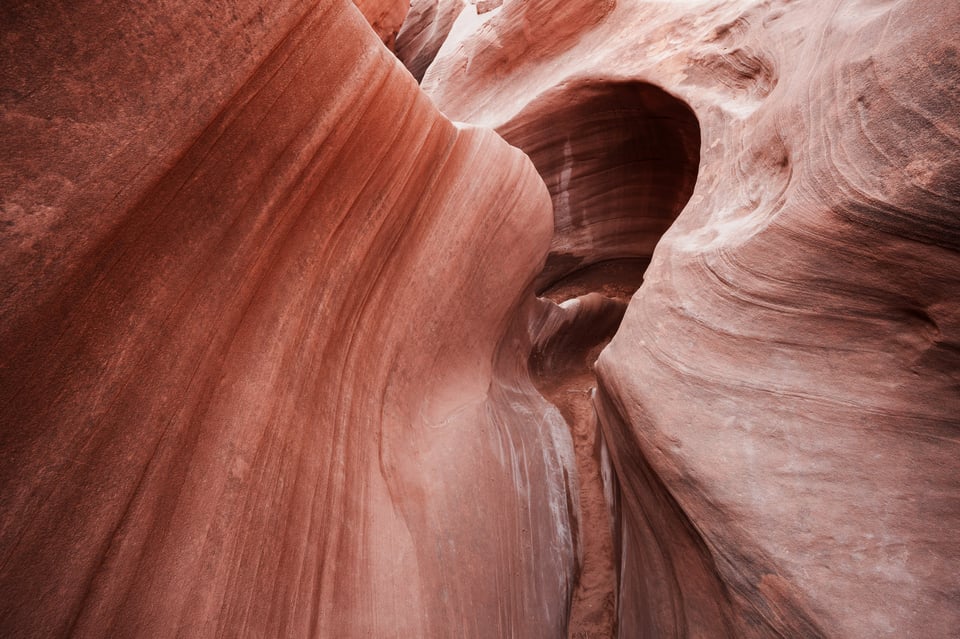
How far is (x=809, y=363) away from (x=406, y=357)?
146 centimetres

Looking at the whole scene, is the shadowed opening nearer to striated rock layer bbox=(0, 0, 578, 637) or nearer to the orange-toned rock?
striated rock layer bbox=(0, 0, 578, 637)

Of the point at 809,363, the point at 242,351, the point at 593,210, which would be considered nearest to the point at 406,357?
the point at 242,351

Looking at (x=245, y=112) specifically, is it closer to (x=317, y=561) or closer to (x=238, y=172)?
(x=238, y=172)

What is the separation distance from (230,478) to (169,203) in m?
0.73

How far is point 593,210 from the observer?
4156 mm

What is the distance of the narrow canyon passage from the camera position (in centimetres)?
284

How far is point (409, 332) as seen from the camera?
189 centimetres

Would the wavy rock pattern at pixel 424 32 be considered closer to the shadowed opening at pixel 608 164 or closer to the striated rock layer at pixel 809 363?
the shadowed opening at pixel 608 164

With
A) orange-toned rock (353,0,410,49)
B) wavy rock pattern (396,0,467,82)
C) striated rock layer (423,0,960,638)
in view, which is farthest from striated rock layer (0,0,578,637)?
wavy rock pattern (396,0,467,82)

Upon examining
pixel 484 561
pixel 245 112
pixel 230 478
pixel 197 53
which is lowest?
pixel 484 561

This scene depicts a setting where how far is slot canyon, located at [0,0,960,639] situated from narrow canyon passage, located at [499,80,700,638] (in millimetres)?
697

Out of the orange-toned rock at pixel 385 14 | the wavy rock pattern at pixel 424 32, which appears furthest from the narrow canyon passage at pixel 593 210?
the wavy rock pattern at pixel 424 32

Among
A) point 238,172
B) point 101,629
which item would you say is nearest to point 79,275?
point 238,172

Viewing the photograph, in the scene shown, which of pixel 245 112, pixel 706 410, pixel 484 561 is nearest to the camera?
pixel 245 112
